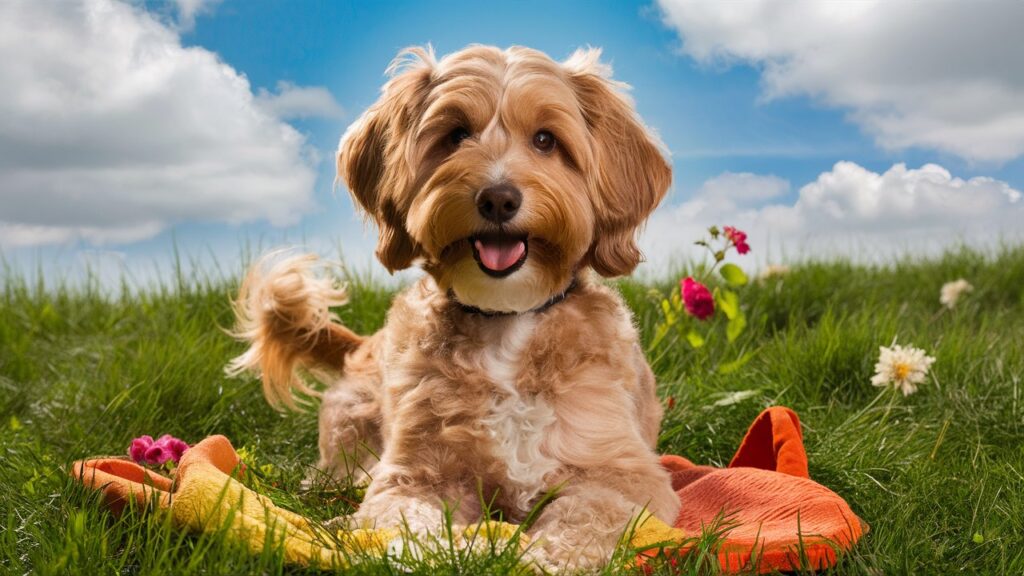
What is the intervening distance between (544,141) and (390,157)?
71 centimetres

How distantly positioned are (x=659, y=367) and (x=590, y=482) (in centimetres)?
316

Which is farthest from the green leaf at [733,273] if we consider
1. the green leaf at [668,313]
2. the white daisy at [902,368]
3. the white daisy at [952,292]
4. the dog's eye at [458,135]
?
the white daisy at [952,292]

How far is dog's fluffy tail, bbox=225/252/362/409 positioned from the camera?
5359mm

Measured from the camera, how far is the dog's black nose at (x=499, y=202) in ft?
10.9

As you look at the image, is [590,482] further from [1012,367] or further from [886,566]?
[1012,367]

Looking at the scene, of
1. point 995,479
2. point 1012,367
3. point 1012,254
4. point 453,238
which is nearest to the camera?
point 453,238

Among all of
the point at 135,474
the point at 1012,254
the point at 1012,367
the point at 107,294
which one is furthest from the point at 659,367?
the point at 1012,254

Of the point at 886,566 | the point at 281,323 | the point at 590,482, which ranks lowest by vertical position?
the point at 886,566

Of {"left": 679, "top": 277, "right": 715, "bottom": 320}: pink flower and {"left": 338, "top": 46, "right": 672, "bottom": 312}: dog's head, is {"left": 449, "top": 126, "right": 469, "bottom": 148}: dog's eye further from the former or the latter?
{"left": 679, "top": 277, "right": 715, "bottom": 320}: pink flower

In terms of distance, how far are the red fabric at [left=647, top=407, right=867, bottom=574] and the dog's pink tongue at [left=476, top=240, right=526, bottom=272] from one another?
1168mm

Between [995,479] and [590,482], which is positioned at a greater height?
[590,482]

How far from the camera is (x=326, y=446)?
486 cm

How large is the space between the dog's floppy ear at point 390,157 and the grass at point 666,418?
1.12m

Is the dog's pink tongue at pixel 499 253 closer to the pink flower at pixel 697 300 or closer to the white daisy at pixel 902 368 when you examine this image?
the pink flower at pixel 697 300
